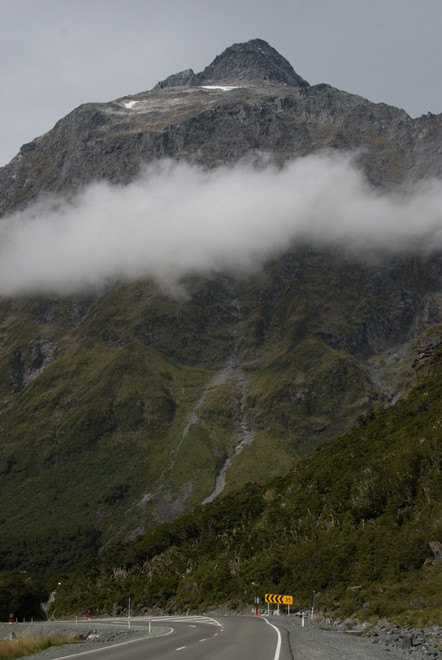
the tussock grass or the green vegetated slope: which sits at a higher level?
the tussock grass

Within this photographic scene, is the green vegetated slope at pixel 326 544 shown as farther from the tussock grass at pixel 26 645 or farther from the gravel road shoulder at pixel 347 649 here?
the tussock grass at pixel 26 645

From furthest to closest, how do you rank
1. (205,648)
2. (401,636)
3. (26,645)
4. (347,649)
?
1. (401,636)
2. (26,645)
3. (347,649)
4. (205,648)

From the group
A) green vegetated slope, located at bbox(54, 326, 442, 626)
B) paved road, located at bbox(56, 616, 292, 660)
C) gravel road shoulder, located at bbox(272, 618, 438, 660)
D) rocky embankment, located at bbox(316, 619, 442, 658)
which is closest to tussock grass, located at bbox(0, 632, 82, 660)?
paved road, located at bbox(56, 616, 292, 660)

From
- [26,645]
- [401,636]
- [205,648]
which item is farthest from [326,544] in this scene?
[205,648]

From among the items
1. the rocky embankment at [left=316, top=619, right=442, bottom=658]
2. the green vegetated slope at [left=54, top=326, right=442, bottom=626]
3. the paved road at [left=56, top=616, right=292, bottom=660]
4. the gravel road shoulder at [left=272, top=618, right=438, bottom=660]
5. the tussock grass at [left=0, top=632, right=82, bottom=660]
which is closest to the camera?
the paved road at [left=56, top=616, right=292, bottom=660]

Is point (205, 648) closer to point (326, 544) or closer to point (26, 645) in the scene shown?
point (26, 645)

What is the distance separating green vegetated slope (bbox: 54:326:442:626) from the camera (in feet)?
208

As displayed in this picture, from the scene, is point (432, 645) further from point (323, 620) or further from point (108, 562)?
point (108, 562)

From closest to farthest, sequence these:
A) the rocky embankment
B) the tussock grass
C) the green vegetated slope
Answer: the tussock grass → the rocky embankment → the green vegetated slope

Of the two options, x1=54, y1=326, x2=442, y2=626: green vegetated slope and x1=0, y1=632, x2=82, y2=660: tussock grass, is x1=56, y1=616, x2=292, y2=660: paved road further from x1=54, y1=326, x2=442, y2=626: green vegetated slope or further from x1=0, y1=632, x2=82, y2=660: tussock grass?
x1=54, y1=326, x2=442, y2=626: green vegetated slope

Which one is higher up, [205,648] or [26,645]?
[26,645]

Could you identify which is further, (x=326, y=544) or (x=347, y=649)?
(x=326, y=544)

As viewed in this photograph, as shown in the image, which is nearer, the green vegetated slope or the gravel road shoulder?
the gravel road shoulder

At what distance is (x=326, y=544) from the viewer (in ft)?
257
